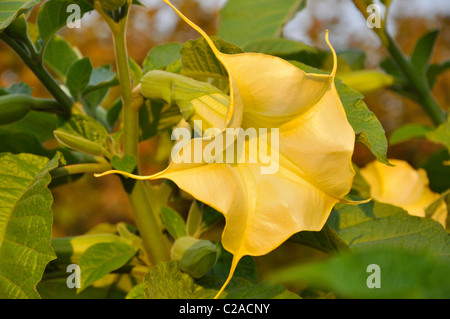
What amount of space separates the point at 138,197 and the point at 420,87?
608 millimetres

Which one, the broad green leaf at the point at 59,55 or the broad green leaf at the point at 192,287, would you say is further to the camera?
the broad green leaf at the point at 59,55

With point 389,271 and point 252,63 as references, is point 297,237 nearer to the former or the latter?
point 252,63

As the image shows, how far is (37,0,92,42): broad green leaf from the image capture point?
0.63 m

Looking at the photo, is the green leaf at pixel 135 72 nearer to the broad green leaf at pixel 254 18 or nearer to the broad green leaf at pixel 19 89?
the broad green leaf at pixel 19 89

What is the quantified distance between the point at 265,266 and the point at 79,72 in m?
1.79

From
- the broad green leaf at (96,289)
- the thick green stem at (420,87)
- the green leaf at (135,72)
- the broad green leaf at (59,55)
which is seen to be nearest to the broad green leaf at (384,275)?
the green leaf at (135,72)

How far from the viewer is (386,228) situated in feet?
2.08

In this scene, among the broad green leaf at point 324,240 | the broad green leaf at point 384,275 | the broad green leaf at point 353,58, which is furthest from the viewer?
the broad green leaf at point 353,58

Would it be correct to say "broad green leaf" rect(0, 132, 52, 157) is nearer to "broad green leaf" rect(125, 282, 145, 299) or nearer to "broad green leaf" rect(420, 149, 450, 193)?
"broad green leaf" rect(125, 282, 145, 299)

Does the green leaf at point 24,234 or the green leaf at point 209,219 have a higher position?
the green leaf at point 24,234

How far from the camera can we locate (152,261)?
0.68 meters

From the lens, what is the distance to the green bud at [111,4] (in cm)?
56

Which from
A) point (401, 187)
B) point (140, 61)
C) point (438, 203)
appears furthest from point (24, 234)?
point (140, 61)

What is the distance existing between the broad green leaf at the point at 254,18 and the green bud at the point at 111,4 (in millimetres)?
413
